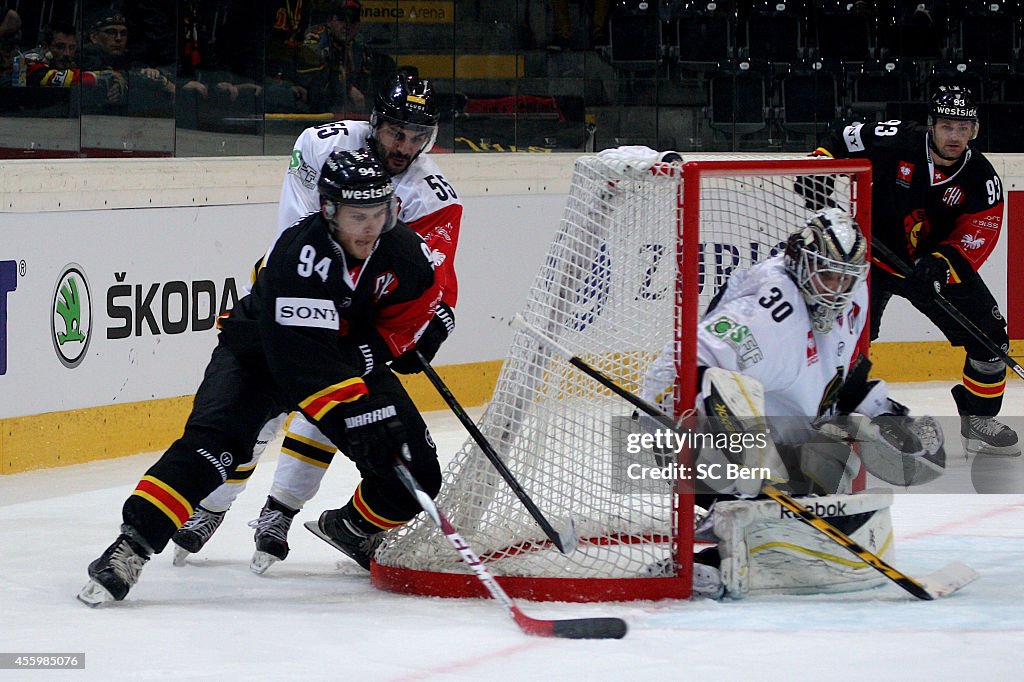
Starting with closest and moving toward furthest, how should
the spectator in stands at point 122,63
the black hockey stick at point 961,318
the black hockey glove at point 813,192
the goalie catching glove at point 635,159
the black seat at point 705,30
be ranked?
the goalie catching glove at point 635,159 → the black hockey glove at point 813,192 → the black hockey stick at point 961,318 → the spectator in stands at point 122,63 → the black seat at point 705,30

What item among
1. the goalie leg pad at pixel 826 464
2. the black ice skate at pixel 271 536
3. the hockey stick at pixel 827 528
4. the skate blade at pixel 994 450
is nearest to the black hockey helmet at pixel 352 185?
the hockey stick at pixel 827 528

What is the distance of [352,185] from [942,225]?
2829 millimetres

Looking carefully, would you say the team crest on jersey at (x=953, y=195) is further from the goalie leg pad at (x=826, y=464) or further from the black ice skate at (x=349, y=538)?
the black ice skate at (x=349, y=538)

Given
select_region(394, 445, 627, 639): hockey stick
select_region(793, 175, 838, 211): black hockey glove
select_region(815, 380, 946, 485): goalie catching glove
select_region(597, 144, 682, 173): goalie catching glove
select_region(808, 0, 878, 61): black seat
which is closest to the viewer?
select_region(394, 445, 627, 639): hockey stick

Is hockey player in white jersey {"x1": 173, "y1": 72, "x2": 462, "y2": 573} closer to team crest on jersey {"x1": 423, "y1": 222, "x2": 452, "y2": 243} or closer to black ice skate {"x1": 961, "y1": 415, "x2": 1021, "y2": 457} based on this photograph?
team crest on jersey {"x1": 423, "y1": 222, "x2": 452, "y2": 243}

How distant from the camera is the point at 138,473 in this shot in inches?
186

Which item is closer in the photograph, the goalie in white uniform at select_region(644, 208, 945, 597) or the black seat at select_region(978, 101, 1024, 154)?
the goalie in white uniform at select_region(644, 208, 945, 597)

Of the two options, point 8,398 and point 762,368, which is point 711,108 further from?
point 762,368

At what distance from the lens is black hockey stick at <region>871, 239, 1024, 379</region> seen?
4930 millimetres

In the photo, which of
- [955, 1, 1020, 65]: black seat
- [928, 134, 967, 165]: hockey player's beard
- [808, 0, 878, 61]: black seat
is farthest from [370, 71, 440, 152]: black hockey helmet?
[955, 1, 1020, 65]: black seat

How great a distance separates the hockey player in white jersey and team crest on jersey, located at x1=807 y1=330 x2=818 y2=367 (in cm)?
80

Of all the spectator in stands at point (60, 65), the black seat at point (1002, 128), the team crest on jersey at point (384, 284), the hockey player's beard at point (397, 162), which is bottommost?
the team crest on jersey at point (384, 284)

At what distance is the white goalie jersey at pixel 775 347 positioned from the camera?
10.4ft

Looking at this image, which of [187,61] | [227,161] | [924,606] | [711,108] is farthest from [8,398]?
[711,108]
